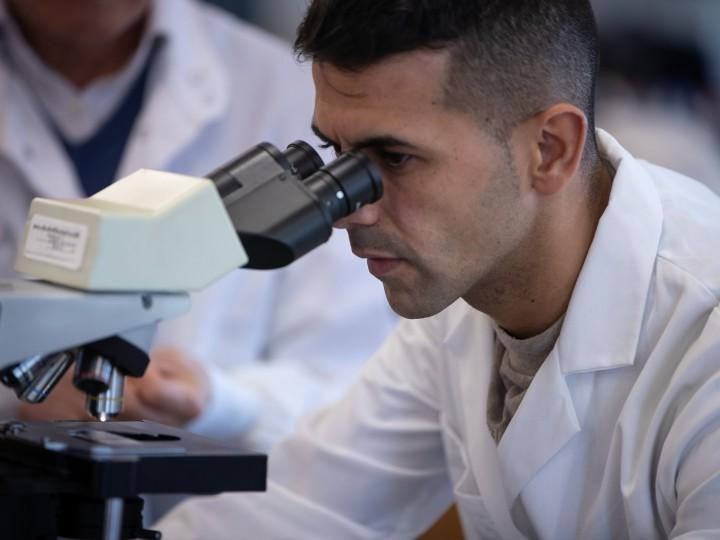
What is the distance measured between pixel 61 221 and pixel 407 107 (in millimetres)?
411

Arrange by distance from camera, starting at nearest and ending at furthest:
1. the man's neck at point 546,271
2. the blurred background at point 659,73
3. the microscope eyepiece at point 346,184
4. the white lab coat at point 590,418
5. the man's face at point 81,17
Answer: the microscope eyepiece at point 346,184 → the white lab coat at point 590,418 → the man's neck at point 546,271 → the man's face at point 81,17 → the blurred background at point 659,73

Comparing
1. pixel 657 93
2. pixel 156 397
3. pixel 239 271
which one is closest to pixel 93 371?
pixel 156 397

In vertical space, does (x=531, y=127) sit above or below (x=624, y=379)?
above

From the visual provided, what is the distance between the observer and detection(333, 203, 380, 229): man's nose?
126 centimetres

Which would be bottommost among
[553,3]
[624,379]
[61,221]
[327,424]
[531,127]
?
[327,424]

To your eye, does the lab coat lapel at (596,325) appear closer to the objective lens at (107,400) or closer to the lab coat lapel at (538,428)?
the lab coat lapel at (538,428)

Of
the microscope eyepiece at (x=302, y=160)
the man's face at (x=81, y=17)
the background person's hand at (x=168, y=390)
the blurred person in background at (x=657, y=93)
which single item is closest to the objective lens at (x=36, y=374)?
the microscope eyepiece at (x=302, y=160)

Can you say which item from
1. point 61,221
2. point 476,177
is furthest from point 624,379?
point 61,221

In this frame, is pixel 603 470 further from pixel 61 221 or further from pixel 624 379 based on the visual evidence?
pixel 61 221

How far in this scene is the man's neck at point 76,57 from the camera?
7.45 ft

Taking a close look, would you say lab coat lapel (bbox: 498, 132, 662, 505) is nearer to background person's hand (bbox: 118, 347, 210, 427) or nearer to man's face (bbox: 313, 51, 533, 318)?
man's face (bbox: 313, 51, 533, 318)

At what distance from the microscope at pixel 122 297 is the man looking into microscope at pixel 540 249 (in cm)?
14

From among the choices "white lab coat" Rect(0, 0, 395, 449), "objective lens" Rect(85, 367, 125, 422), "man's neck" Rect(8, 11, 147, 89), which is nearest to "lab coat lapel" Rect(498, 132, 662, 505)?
"objective lens" Rect(85, 367, 125, 422)

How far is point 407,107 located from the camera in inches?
48.7
